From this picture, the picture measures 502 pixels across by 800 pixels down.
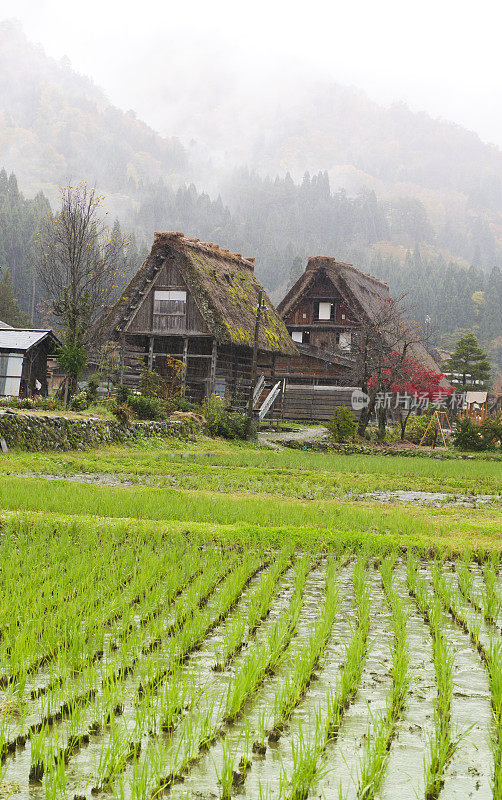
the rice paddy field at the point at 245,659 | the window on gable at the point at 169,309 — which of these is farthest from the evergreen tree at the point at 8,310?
the rice paddy field at the point at 245,659

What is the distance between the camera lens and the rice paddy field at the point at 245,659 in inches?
106

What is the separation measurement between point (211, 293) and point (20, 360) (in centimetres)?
790

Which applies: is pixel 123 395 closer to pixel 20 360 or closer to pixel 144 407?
pixel 144 407

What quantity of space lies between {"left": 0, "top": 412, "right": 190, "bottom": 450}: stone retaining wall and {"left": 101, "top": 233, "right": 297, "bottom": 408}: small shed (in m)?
7.51

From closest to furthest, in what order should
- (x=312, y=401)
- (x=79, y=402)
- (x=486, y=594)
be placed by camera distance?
1. (x=486, y=594)
2. (x=79, y=402)
3. (x=312, y=401)

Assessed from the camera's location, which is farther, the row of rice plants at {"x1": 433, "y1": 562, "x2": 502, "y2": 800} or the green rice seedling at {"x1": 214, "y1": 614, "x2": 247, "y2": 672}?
the green rice seedling at {"x1": 214, "y1": 614, "x2": 247, "y2": 672}

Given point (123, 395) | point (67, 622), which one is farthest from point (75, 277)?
point (67, 622)

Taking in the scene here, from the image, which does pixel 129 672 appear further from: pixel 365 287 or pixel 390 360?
pixel 365 287

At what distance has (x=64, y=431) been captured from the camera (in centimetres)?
1869

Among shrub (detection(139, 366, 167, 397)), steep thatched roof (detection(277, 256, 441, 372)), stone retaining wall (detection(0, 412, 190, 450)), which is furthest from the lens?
steep thatched roof (detection(277, 256, 441, 372))

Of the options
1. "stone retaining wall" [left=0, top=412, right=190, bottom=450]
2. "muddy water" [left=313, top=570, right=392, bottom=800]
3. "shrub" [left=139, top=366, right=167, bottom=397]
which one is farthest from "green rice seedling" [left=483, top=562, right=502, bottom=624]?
"shrub" [left=139, top=366, right=167, bottom=397]

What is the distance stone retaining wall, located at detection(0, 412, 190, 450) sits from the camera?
17.1m

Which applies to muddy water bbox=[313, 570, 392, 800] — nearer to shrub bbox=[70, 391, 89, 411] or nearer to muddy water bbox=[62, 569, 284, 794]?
muddy water bbox=[62, 569, 284, 794]

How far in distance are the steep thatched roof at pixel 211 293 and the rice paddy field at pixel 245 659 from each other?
67.7 feet
